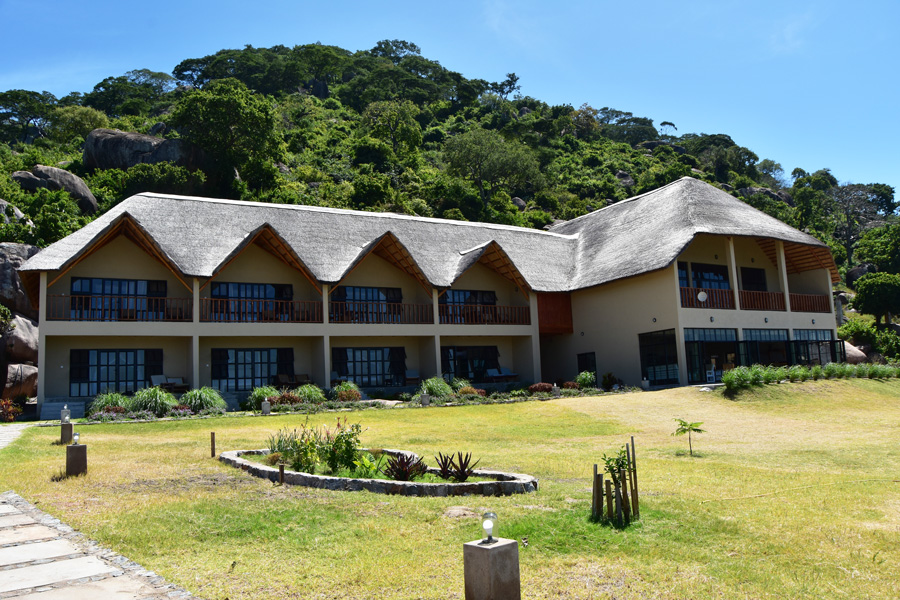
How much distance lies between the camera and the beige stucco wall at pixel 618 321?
98.1 ft

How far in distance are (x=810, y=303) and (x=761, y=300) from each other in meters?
3.51

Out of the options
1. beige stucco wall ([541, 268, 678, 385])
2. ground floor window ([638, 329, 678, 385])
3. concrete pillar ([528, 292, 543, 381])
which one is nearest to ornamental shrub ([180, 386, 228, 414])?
concrete pillar ([528, 292, 543, 381])

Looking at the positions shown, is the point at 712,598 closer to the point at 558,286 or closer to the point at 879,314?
the point at 558,286

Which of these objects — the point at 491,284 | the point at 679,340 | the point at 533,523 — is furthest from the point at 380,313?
the point at 533,523

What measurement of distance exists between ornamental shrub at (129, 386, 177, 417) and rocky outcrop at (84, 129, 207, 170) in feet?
94.7

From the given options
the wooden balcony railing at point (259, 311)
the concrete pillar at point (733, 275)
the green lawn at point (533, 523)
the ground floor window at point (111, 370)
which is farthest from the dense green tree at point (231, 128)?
the green lawn at point (533, 523)

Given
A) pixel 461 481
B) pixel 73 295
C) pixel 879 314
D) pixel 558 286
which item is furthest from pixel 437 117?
pixel 461 481

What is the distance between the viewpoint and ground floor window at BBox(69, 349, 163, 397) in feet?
84.5

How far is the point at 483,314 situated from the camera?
32.8 metres

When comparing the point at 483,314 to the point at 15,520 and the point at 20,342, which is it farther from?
the point at 15,520

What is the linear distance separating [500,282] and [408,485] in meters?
25.7

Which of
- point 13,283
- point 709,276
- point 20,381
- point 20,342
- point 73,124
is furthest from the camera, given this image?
point 73,124

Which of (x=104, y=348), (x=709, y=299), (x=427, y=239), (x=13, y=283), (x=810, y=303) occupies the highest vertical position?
(x=427, y=239)

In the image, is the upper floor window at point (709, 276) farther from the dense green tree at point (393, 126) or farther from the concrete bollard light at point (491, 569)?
the dense green tree at point (393, 126)
